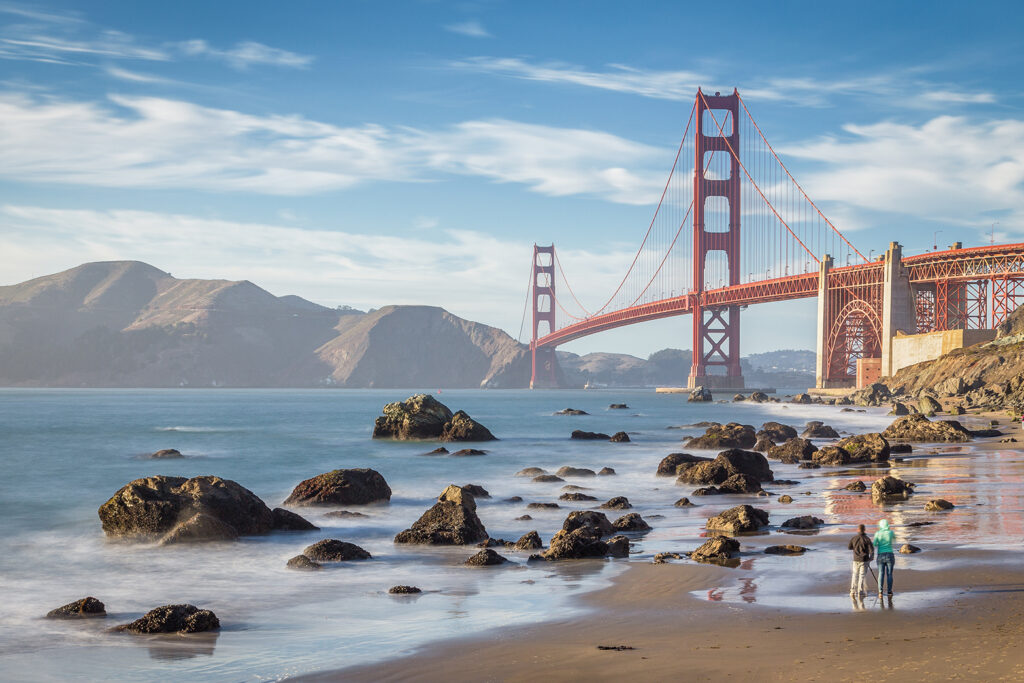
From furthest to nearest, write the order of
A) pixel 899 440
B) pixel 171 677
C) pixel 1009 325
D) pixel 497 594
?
pixel 1009 325, pixel 899 440, pixel 497 594, pixel 171 677

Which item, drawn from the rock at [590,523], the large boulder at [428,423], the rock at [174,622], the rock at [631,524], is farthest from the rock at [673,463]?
the rock at [174,622]

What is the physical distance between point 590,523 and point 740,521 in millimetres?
2236

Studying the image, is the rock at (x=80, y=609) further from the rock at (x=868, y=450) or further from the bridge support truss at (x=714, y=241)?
the bridge support truss at (x=714, y=241)

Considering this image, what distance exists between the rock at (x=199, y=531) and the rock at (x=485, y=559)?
4.63 metres

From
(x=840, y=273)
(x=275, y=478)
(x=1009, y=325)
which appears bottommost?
(x=275, y=478)

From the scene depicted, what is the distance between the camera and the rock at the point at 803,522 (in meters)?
14.4

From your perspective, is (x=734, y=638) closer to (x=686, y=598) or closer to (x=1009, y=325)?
(x=686, y=598)

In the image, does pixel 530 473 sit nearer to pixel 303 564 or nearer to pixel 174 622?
pixel 303 564

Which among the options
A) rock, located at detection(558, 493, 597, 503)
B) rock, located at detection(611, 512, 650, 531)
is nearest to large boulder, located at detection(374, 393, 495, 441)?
rock, located at detection(558, 493, 597, 503)

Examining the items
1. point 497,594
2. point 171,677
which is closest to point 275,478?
point 497,594

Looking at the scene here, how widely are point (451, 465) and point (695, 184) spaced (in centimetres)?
8335

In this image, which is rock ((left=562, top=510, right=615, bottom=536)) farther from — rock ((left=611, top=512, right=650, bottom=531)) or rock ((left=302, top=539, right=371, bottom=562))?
rock ((left=302, top=539, right=371, bottom=562))

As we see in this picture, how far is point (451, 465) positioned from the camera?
30.0m

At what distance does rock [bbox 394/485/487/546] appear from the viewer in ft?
48.0
